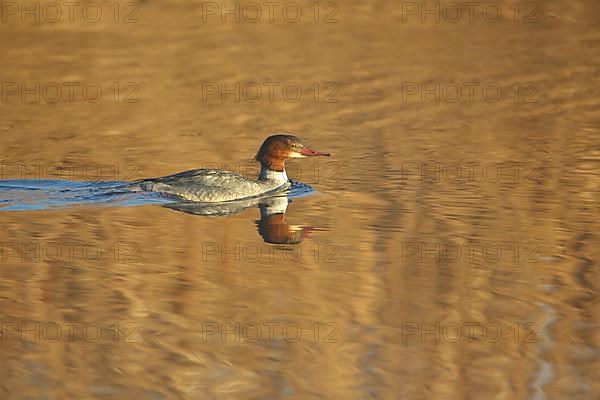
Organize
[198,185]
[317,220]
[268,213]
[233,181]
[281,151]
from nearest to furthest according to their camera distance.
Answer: [317,220] → [268,213] → [198,185] → [233,181] → [281,151]

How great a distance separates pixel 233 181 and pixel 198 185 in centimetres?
41

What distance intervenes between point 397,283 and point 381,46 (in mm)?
12989

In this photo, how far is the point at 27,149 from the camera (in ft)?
49.7

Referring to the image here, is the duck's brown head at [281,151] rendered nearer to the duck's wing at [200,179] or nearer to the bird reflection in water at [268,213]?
the bird reflection in water at [268,213]

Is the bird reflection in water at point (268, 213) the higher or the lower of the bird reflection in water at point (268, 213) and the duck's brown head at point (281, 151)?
the lower

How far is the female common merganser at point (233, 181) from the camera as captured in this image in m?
12.7

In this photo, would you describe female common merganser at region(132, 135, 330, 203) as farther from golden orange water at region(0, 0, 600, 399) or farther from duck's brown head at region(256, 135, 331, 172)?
golden orange water at region(0, 0, 600, 399)

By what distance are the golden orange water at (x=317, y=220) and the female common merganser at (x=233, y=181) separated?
33 centimetres

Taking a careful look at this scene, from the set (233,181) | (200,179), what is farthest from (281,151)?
(200,179)

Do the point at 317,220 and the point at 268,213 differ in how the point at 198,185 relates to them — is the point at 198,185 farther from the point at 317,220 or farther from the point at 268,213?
the point at 317,220

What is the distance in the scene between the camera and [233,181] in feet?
42.5

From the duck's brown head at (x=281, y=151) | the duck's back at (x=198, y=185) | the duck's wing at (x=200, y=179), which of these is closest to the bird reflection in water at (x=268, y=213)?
the duck's back at (x=198, y=185)

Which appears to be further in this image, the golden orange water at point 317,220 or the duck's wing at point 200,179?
the duck's wing at point 200,179

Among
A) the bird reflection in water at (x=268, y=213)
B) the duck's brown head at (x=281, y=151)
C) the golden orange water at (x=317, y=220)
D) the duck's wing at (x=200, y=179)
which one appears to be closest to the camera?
the golden orange water at (x=317, y=220)
